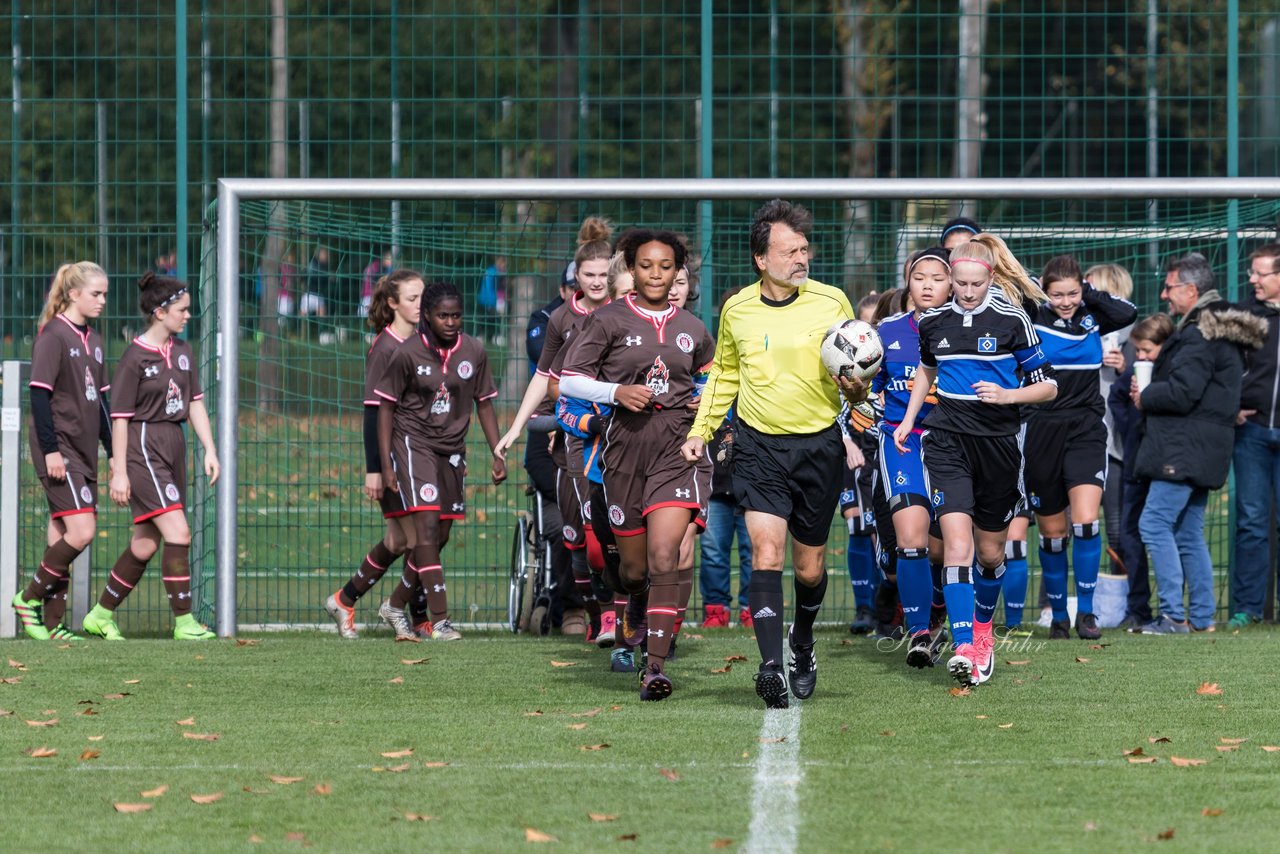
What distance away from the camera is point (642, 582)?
8430mm

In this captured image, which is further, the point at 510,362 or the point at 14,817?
the point at 510,362

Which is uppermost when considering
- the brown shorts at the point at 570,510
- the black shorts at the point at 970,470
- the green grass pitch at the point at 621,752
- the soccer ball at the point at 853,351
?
the soccer ball at the point at 853,351

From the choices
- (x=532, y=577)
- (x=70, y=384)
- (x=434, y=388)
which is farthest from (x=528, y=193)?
(x=70, y=384)

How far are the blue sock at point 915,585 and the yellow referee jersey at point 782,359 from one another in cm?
143

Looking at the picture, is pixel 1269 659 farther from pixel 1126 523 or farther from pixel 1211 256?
pixel 1211 256

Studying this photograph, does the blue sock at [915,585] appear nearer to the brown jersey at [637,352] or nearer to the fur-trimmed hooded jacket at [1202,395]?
the brown jersey at [637,352]

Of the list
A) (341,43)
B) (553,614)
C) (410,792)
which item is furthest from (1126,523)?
(341,43)

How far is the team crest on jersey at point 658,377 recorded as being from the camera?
312 inches

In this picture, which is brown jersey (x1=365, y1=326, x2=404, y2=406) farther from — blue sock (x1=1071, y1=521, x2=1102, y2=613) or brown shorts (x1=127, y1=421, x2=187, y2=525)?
blue sock (x1=1071, y1=521, x2=1102, y2=613)

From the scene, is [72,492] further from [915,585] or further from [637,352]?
→ [915,585]

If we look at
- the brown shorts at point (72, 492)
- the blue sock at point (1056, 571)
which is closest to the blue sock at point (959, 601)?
the blue sock at point (1056, 571)

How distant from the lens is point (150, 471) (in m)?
10.2

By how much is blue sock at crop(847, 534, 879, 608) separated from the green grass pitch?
128cm

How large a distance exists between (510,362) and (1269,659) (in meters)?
5.43
